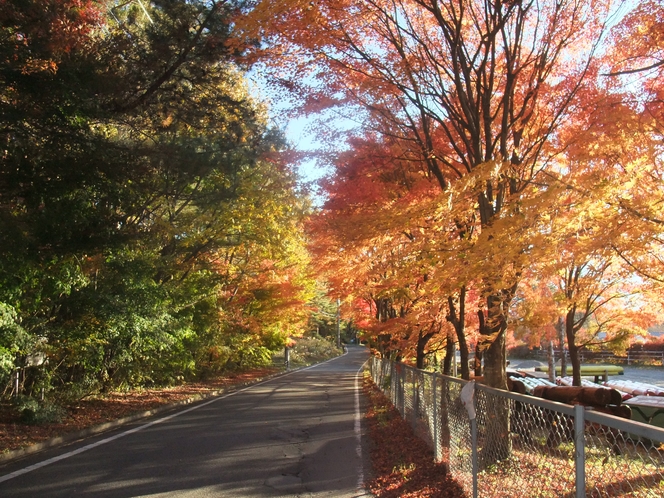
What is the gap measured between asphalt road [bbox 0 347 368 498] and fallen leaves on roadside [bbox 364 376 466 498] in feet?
0.96

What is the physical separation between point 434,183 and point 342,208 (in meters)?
2.63

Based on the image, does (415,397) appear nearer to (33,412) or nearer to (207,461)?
(207,461)

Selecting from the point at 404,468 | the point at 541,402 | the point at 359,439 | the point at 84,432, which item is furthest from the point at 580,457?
the point at 84,432

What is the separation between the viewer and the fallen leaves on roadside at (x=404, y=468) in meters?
5.91

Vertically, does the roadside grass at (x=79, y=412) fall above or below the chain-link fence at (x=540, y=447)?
below

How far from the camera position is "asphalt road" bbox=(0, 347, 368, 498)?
617cm

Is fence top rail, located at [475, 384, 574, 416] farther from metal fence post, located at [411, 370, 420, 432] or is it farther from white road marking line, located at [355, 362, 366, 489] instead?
metal fence post, located at [411, 370, 420, 432]

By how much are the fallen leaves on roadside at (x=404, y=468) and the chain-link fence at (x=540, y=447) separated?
233 mm

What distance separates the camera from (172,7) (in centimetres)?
1015

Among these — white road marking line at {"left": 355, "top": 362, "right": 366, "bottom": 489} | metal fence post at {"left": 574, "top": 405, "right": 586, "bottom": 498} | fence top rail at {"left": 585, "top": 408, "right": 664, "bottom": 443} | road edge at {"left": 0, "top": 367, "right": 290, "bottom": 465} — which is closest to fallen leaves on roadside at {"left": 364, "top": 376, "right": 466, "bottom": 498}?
white road marking line at {"left": 355, "top": 362, "right": 366, "bottom": 489}

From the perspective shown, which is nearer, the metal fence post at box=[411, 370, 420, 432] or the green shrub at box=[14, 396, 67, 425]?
the metal fence post at box=[411, 370, 420, 432]

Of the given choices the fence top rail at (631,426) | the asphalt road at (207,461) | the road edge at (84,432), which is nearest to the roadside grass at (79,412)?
the road edge at (84,432)

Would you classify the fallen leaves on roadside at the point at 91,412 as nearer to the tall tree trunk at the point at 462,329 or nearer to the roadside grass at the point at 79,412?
the roadside grass at the point at 79,412

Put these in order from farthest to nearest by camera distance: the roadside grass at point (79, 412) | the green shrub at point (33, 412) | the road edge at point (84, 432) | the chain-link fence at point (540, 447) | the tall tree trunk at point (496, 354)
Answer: the green shrub at point (33, 412), the roadside grass at point (79, 412), the road edge at point (84, 432), the tall tree trunk at point (496, 354), the chain-link fence at point (540, 447)
